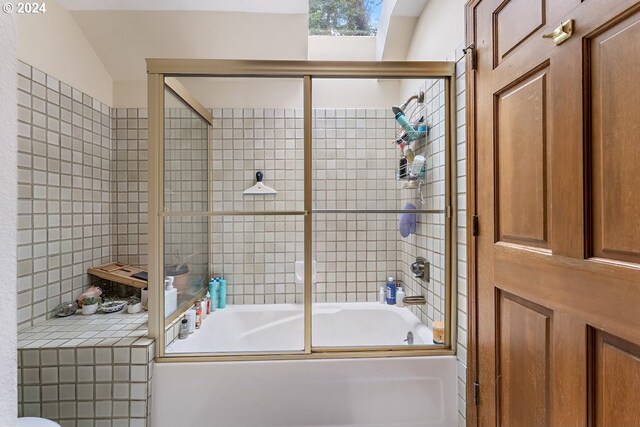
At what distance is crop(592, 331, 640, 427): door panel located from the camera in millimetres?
659

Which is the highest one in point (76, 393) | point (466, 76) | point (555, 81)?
point (466, 76)

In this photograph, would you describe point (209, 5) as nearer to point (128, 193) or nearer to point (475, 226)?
point (128, 193)

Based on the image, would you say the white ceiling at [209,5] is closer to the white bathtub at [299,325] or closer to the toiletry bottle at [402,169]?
the toiletry bottle at [402,169]

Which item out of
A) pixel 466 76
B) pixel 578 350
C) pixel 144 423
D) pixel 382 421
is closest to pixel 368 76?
pixel 466 76

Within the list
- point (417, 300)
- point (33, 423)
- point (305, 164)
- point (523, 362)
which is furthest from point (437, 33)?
point (33, 423)

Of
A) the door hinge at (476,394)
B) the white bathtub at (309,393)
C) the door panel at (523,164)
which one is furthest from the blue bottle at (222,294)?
the door panel at (523,164)

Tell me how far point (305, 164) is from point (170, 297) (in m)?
1.03

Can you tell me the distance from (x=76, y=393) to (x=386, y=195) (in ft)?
6.41

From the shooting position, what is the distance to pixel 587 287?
74 cm

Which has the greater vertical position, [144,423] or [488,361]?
[488,361]

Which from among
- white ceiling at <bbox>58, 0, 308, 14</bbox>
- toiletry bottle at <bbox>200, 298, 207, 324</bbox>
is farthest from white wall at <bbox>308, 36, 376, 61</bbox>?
toiletry bottle at <bbox>200, 298, 207, 324</bbox>

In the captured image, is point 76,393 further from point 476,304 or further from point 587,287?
point 587,287

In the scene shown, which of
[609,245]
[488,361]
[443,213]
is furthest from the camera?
[443,213]
